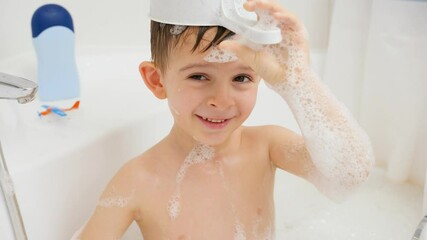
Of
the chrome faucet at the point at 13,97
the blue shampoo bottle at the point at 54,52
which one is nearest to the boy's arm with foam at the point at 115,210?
the chrome faucet at the point at 13,97

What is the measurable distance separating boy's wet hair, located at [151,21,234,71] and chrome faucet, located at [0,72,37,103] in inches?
8.4

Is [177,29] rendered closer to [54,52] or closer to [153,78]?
[153,78]

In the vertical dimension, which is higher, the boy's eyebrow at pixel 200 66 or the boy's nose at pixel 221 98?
the boy's eyebrow at pixel 200 66

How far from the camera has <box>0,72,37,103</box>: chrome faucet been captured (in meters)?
0.63

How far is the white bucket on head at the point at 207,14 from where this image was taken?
2.13 feet

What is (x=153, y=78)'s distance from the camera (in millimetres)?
844

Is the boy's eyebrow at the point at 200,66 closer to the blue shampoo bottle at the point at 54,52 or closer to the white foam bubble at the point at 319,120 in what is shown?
the white foam bubble at the point at 319,120

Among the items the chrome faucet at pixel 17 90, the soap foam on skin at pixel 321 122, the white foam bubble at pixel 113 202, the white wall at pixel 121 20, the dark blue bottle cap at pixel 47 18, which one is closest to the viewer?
the chrome faucet at pixel 17 90

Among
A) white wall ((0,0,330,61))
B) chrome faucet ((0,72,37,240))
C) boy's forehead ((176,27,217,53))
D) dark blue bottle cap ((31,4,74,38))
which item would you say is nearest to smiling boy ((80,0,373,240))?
boy's forehead ((176,27,217,53))

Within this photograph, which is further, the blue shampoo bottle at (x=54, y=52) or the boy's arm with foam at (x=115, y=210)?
the blue shampoo bottle at (x=54, y=52)

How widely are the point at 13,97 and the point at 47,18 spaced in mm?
473

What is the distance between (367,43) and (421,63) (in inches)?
6.1

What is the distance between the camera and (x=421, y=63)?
124cm

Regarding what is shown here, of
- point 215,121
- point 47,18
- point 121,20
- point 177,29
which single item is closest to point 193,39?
point 177,29
